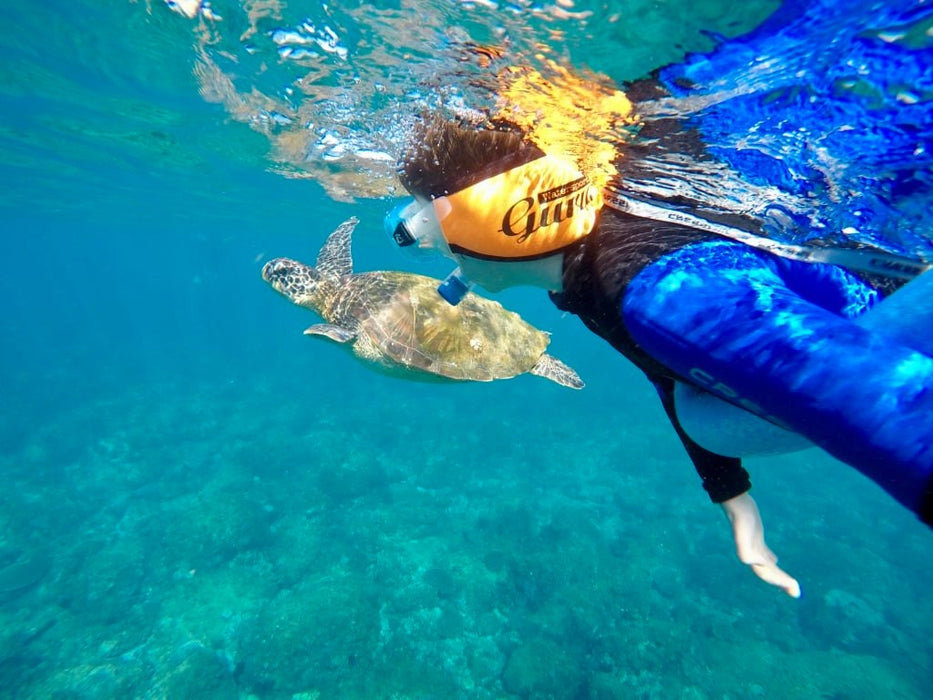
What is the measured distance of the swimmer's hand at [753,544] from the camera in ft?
8.13

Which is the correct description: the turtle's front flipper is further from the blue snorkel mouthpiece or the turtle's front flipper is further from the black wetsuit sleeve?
the black wetsuit sleeve

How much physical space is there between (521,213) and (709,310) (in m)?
1.12

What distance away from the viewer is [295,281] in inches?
281

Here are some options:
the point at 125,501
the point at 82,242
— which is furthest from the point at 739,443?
the point at 82,242

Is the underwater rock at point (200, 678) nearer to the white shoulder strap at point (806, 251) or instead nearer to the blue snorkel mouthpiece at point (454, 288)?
the blue snorkel mouthpiece at point (454, 288)

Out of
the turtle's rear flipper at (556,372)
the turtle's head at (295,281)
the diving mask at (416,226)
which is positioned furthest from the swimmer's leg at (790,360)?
the turtle's head at (295,281)

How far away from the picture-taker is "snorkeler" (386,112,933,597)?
1062mm

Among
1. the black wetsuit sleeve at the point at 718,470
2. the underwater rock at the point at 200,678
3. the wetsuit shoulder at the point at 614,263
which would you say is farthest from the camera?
the underwater rock at the point at 200,678

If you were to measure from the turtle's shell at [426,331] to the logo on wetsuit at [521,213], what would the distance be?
4.28 m

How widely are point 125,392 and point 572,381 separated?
29258mm

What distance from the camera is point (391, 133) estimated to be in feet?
27.5

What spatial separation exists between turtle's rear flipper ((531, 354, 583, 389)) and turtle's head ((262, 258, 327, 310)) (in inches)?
146

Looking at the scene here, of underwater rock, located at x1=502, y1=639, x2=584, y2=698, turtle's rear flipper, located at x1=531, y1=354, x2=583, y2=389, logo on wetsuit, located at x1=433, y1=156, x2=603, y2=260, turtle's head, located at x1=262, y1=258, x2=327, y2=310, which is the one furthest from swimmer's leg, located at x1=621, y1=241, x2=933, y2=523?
underwater rock, located at x1=502, y1=639, x2=584, y2=698

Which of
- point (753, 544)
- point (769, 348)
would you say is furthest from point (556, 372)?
point (769, 348)
